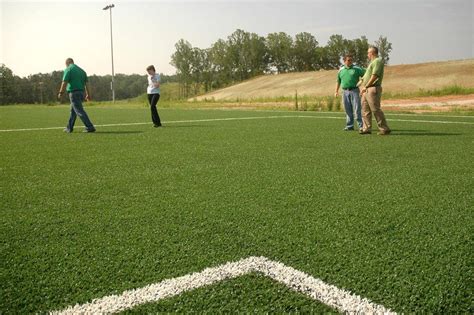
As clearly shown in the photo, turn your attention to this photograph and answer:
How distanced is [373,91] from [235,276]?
7377mm

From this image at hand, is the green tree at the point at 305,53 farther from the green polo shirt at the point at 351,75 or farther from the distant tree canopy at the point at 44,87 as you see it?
the green polo shirt at the point at 351,75

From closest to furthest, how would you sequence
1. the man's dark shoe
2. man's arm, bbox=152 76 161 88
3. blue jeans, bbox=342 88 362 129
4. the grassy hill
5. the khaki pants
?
the khaki pants → the man's dark shoe → blue jeans, bbox=342 88 362 129 → man's arm, bbox=152 76 161 88 → the grassy hill

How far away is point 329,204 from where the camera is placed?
3295 mm

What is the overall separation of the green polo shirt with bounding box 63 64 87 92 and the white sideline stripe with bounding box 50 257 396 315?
8790mm

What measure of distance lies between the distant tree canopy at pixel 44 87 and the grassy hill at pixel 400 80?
160 ft

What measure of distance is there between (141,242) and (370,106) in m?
7.15

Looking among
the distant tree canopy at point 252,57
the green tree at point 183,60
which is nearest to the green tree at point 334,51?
the distant tree canopy at point 252,57

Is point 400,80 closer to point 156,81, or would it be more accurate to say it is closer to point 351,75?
point 351,75

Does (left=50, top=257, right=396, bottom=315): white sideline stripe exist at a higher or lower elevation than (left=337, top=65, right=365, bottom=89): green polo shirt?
lower

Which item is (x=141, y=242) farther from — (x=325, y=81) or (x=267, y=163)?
(x=325, y=81)

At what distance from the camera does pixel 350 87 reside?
9.66 meters

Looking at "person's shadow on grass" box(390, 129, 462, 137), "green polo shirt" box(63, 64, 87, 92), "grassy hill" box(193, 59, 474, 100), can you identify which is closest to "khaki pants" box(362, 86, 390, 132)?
"person's shadow on grass" box(390, 129, 462, 137)

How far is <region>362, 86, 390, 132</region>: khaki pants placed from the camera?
27.5 ft

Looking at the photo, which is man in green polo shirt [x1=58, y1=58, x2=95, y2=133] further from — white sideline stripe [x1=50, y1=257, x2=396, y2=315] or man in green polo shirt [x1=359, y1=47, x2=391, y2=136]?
white sideline stripe [x1=50, y1=257, x2=396, y2=315]
